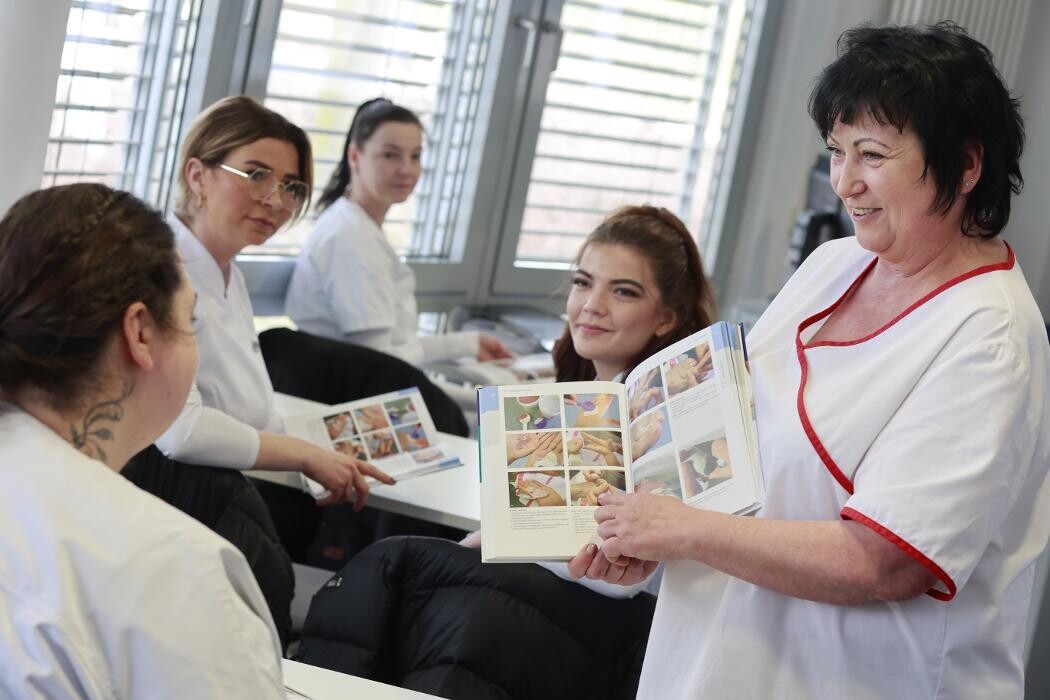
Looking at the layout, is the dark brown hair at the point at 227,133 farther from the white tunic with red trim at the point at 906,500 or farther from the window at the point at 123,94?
the white tunic with red trim at the point at 906,500

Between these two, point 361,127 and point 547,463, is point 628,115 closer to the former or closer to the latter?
point 361,127

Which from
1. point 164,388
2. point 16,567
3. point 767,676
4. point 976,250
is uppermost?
point 976,250

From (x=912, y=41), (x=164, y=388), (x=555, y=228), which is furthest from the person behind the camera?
(x=555, y=228)

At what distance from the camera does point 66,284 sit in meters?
1.07

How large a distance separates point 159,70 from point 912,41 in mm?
2429

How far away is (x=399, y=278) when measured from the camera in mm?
3840

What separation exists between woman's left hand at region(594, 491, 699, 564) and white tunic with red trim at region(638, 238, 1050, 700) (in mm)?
104

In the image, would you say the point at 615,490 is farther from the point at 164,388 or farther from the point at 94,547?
the point at 94,547

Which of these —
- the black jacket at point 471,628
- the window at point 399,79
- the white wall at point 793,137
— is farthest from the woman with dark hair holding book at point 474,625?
the white wall at point 793,137

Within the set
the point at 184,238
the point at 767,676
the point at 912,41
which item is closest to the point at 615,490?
the point at 767,676

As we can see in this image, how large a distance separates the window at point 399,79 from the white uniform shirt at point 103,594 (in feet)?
9.17

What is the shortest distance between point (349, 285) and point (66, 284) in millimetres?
2532

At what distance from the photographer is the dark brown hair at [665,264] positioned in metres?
2.41

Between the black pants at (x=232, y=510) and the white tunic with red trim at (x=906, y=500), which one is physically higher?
the white tunic with red trim at (x=906, y=500)
